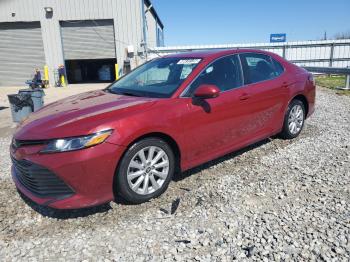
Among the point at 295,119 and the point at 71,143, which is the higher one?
the point at 71,143

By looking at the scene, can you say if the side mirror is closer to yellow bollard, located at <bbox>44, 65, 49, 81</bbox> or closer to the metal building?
the metal building

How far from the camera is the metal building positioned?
18516mm

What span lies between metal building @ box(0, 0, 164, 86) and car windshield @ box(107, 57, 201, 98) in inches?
569

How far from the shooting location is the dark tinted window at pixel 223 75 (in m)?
4.04

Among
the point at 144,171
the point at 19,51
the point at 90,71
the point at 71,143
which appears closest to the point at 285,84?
the point at 144,171

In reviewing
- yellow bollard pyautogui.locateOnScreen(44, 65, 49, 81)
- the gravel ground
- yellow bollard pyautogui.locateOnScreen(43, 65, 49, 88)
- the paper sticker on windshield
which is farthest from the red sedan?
yellow bollard pyautogui.locateOnScreen(44, 65, 49, 81)

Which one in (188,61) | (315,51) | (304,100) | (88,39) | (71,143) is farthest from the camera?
(315,51)

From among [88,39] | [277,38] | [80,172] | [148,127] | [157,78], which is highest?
[88,39]

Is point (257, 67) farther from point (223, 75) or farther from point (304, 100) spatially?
point (304, 100)

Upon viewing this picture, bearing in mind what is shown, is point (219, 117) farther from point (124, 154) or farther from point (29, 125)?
point (29, 125)

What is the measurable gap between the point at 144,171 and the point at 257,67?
2.53 meters

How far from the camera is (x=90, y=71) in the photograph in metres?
26.4

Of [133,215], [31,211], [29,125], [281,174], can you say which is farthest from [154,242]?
[281,174]

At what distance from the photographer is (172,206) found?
11.5ft
